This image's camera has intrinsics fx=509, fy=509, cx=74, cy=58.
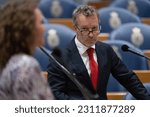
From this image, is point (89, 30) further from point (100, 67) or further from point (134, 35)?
point (134, 35)

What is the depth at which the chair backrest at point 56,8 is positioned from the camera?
5137 mm

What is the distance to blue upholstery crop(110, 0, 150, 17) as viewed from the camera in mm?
5211

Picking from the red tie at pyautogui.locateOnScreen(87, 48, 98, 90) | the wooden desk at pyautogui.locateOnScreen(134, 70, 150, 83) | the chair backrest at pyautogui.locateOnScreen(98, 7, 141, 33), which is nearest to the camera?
the red tie at pyautogui.locateOnScreen(87, 48, 98, 90)

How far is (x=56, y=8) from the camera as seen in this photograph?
516 centimetres

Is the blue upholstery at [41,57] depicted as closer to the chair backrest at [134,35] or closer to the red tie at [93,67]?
the chair backrest at [134,35]

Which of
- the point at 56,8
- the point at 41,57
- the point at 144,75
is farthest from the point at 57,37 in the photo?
the point at 56,8

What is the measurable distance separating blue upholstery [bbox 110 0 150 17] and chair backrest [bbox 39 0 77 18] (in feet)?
1.57

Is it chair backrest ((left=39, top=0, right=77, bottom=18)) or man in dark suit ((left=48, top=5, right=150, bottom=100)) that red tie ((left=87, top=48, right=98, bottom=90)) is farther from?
chair backrest ((left=39, top=0, right=77, bottom=18))

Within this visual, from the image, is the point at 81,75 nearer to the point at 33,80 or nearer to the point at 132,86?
the point at 132,86

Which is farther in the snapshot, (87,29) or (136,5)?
(136,5)

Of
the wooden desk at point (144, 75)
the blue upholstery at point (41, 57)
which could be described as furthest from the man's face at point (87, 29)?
the blue upholstery at point (41, 57)

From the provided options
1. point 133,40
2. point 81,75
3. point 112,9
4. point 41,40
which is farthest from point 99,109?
point 112,9

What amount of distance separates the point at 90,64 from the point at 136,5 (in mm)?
2989

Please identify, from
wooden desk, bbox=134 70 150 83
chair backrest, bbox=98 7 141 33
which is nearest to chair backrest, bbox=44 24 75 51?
chair backrest, bbox=98 7 141 33
